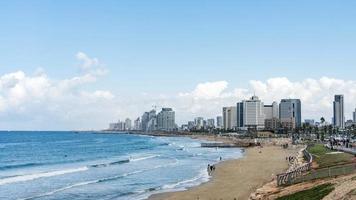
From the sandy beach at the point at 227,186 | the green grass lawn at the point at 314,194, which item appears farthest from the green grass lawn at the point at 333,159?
the green grass lawn at the point at 314,194

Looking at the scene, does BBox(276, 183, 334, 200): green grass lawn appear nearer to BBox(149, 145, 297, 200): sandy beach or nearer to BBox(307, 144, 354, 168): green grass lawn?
BBox(149, 145, 297, 200): sandy beach

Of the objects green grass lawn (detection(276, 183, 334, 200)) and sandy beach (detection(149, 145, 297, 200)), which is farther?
sandy beach (detection(149, 145, 297, 200))

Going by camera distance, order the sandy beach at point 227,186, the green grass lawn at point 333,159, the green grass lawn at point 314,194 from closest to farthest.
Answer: the green grass lawn at point 314,194 → the sandy beach at point 227,186 → the green grass lawn at point 333,159

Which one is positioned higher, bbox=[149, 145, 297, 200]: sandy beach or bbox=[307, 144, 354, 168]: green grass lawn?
bbox=[307, 144, 354, 168]: green grass lawn

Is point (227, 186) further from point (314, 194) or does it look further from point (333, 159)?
point (314, 194)

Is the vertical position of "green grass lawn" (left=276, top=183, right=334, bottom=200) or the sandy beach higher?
"green grass lawn" (left=276, top=183, right=334, bottom=200)

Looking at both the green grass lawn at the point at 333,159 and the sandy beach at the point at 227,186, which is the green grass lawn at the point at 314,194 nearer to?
the sandy beach at the point at 227,186

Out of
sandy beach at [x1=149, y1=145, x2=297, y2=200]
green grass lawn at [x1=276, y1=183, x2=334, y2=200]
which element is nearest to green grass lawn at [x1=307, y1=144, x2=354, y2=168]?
sandy beach at [x1=149, y1=145, x2=297, y2=200]

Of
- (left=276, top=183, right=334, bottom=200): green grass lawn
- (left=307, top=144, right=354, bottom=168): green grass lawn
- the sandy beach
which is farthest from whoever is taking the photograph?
(left=307, top=144, right=354, bottom=168): green grass lawn

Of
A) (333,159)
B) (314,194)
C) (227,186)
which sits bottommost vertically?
(227,186)

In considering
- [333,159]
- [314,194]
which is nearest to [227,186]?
[333,159]

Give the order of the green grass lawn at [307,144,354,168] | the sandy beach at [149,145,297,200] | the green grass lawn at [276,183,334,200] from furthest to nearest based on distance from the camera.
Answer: the green grass lawn at [307,144,354,168] < the sandy beach at [149,145,297,200] < the green grass lawn at [276,183,334,200]

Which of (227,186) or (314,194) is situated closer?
(314,194)

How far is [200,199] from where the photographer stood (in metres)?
39.2
